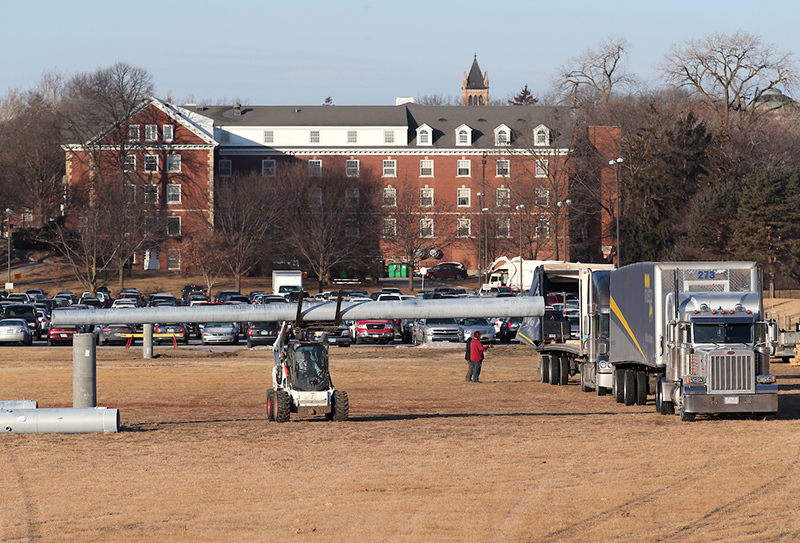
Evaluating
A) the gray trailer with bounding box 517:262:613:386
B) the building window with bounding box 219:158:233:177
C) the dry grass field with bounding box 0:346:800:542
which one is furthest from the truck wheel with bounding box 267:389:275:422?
the building window with bounding box 219:158:233:177

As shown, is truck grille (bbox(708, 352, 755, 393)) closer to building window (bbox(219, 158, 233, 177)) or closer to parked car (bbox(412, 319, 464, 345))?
parked car (bbox(412, 319, 464, 345))

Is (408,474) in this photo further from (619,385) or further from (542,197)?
(542,197)

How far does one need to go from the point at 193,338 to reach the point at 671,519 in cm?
4664

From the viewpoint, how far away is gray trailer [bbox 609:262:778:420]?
2186cm

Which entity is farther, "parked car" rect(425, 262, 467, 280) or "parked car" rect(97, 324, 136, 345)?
"parked car" rect(425, 262, 467, 280)

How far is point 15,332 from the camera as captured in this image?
165 ft

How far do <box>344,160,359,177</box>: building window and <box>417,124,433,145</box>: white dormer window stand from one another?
727 centimetres

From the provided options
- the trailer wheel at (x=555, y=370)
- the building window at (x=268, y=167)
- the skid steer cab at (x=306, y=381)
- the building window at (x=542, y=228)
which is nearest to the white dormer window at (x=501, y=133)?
the building window at (x=542, y=228)

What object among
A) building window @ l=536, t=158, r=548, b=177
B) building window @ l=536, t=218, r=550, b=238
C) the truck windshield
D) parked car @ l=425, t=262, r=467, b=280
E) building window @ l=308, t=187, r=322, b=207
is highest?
building window @ l=536, t=158, r=548, b=177

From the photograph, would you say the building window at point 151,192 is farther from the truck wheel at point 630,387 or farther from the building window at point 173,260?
the truck wheel at point 630,387

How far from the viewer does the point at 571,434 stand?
2030cm

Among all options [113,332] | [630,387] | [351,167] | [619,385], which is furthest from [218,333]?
[351,167]

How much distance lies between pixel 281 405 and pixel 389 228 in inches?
3044

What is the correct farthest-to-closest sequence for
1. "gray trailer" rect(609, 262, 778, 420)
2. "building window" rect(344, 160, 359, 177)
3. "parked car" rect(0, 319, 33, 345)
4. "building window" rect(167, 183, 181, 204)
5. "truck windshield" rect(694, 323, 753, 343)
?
"building window" rect(344, 160, 359, 177), "building window" rect(167, 183, 181, 204), "parked car" rect(0, 319, 33, 345), "truck windshield" rect(694, 323, 753, 343), "gray trailer" rect(609, 262, 778, 420)
